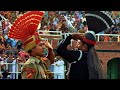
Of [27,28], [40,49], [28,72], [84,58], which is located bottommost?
[28,72]

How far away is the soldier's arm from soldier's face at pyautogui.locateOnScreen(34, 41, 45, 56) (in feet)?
0.86

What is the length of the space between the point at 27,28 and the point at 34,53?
46cm

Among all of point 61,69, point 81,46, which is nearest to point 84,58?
point 81,46

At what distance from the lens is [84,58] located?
848 centimetres

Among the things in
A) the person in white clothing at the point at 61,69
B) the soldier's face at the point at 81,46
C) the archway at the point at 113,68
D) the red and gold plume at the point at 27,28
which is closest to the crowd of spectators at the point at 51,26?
the red and gold plume at the point at 27,28

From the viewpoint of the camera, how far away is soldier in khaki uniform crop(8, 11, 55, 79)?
8.07 metres

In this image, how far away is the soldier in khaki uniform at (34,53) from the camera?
807 centimetres

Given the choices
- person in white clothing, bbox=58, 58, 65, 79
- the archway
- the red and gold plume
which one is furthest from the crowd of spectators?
person in white clothing, bbox=58, 58, 65, 79

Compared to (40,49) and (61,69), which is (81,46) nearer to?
(61,69)

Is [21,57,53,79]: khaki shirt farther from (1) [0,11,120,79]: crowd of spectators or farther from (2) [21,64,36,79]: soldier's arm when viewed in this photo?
(1) [0,11,120,79]: crowd of spectators

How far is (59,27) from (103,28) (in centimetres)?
78
